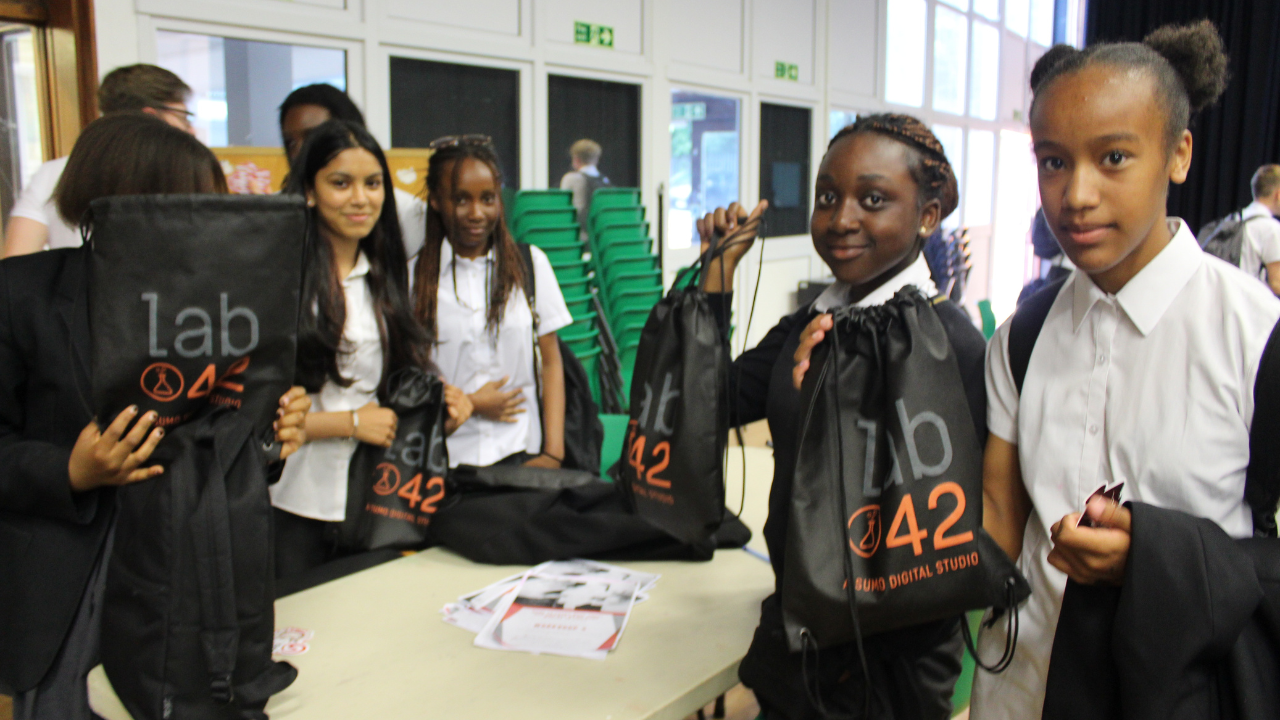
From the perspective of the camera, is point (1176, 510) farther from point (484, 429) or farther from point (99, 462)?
point (484, 429)

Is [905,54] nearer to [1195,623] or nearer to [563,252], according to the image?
[563,252]

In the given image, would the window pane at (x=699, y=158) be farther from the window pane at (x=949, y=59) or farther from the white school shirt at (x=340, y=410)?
the white school shirt at (x=340, y=410)

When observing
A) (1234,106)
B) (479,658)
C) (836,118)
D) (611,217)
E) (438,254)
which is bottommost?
(479,658)

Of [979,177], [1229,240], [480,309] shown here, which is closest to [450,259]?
[480,309]

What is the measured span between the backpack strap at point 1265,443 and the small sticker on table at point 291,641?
1268 mm

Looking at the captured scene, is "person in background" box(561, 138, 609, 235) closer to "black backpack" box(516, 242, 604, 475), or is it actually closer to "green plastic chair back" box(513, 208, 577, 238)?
"green plastic chair back" box(513, 208, 577, 238)

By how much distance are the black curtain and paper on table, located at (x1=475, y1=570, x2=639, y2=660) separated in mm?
10054

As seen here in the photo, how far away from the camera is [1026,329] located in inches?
42.9

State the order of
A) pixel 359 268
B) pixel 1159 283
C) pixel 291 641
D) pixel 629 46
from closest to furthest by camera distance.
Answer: pixel 1159 283, pixel 291 641, pixel 359 268, pixel 629 46

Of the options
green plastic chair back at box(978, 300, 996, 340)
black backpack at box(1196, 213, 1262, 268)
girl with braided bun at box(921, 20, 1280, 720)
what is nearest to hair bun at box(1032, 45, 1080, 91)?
girl with braided bun at box(921, 20, 1280, 720)

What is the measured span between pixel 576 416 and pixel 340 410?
74 centimetres

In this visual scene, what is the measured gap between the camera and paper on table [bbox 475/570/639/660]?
51.4 inches

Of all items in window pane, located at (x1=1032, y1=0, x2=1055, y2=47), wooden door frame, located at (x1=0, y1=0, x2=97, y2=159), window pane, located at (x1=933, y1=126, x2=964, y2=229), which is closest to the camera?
wooden door frame, located at (x1=0, y1=0, x2=97, y2=159)

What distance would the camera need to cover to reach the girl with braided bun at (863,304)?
110 cm
